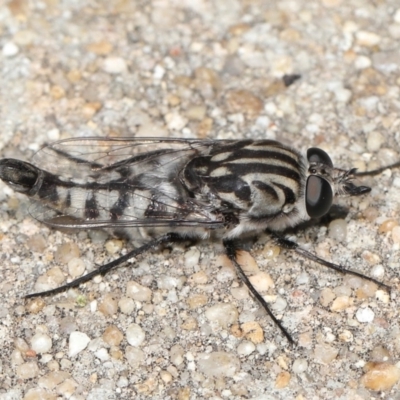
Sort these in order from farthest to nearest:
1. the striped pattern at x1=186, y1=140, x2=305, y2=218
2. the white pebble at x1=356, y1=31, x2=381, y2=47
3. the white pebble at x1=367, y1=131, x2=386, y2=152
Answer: the white pebble at x1=356, y1=31, x2=381, y2=47 → the white pebble at x1=367, y1=131, x2=386, y2=152 → the striped pattern at x1=186, y1=140, x2=305, y2=218

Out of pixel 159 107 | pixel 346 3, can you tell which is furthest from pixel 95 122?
pixel 346 3

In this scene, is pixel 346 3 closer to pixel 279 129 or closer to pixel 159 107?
pixel 279 129

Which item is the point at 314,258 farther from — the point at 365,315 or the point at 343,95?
the point at 343,95

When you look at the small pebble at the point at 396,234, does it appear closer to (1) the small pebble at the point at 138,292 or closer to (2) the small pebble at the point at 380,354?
(2) the small pebble at the point at 380,354

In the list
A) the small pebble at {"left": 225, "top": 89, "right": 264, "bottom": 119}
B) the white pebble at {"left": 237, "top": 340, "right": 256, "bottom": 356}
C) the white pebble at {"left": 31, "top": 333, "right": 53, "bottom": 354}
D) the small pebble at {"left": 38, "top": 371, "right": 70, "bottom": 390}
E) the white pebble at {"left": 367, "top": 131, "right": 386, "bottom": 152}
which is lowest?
the small pebble at {"left": 38, "top": 371, "right": 70, "bottom": 390}

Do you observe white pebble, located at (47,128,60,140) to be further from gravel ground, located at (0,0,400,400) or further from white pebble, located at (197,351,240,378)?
white pebble, located at (197,351,240,378)

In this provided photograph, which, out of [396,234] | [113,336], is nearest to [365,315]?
[396,234]

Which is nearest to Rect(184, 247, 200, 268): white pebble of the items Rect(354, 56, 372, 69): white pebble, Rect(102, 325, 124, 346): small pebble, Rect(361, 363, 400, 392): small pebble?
Rect(102, 325, 124, 346): small pebble
